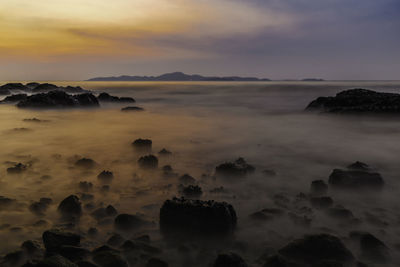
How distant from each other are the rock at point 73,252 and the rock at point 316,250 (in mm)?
2480

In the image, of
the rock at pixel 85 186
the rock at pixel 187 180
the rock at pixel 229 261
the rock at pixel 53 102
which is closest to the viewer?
the rock at pixel 229 261

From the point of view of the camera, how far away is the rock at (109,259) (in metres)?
3.54

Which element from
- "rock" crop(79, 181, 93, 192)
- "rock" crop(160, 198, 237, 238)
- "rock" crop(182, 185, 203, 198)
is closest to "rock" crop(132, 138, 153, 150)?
"rock" crop(79, 181, 93, 192)

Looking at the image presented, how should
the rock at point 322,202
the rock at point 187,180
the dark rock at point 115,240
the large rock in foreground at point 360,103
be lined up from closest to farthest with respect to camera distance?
the dark rock at point 115,240, the rock at point 322,202, the rock at point 187,180, the large rock in foreground at point 360,103

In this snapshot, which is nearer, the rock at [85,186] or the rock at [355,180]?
the rock at [355,180]

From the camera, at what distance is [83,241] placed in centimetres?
412

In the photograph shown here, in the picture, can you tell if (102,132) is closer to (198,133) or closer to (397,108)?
Answer: (198,133)

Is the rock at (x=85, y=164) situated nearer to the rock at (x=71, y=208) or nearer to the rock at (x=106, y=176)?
the rock at (x=106, y=176)

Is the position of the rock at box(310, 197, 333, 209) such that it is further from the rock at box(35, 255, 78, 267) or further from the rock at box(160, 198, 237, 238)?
the rock at box(35, 255, 78, 267)

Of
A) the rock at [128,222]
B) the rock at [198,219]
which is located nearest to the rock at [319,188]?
the rock at [198,219]

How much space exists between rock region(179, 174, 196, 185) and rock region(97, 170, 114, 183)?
1599 mm

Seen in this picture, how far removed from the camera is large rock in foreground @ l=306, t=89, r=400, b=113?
18234 mm

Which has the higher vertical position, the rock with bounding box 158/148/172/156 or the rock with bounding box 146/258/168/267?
the rock with bounding box 158/148/172/156

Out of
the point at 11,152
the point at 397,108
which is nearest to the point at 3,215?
the point at 11,152
